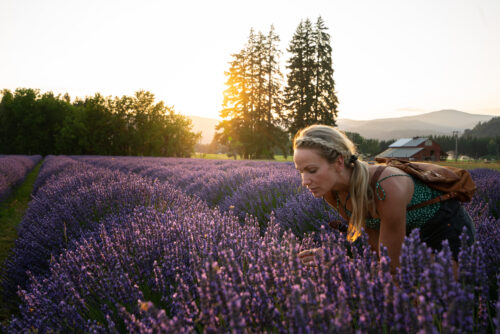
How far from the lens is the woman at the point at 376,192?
1.67 metres

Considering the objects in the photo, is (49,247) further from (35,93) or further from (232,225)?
(35,93)

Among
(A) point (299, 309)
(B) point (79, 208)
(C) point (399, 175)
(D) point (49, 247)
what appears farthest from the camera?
(B) point (79, 208)

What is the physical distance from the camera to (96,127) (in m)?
37.1

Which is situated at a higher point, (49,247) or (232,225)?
(232,225)

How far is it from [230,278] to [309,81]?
33406mm

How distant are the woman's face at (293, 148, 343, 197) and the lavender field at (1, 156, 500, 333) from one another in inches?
12.9

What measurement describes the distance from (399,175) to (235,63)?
36495 mm

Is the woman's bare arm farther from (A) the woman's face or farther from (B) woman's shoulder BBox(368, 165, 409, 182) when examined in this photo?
(A) the woman's face

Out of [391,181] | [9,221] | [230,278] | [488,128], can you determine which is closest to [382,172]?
[391,181]

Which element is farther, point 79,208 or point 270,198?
point 270,198

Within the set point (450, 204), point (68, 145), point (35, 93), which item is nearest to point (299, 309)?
point (450, 204)

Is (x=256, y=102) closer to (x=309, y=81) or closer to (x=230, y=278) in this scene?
(x=309, y=81)

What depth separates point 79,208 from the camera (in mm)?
3066

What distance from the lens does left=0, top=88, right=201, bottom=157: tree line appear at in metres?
36.6
